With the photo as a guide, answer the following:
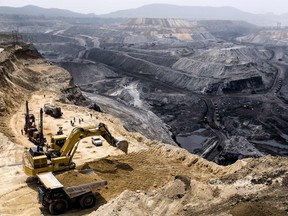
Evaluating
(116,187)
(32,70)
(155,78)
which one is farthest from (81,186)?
(155,78)

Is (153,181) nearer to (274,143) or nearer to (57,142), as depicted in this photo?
(57,142)

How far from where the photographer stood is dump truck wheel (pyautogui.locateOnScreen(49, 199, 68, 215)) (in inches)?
634

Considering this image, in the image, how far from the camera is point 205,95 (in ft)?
228

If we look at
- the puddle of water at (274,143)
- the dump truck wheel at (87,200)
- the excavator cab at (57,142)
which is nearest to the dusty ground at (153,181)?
the dump truck wheel at (87,200)

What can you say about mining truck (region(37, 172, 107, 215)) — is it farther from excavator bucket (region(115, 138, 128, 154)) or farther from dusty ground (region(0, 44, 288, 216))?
excavator bucket (region(115, 138, 128, 154))

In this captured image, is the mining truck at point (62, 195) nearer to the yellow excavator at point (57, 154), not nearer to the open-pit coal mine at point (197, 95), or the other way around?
the yellow excavator at point (57, 154)

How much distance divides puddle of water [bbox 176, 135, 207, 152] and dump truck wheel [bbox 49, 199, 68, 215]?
2934 cm

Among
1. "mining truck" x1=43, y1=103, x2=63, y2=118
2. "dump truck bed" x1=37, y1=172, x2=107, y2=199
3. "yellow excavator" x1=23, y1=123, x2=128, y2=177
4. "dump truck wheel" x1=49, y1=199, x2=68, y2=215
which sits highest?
"yellow excavator" x1=23, y1=123, x2=128, y2=177

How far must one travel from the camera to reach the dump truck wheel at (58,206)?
634 inches

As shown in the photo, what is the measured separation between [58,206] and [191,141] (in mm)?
32507

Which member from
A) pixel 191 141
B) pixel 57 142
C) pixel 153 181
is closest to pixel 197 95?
pixel 191 141

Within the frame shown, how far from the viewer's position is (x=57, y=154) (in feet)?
62.7

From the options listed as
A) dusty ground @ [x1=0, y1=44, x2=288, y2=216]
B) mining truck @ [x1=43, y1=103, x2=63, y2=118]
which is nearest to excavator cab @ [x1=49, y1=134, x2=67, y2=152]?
dusty ground @ [x1=0, y1=44, x2=288, y2=216]

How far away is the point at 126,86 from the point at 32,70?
2838cm
